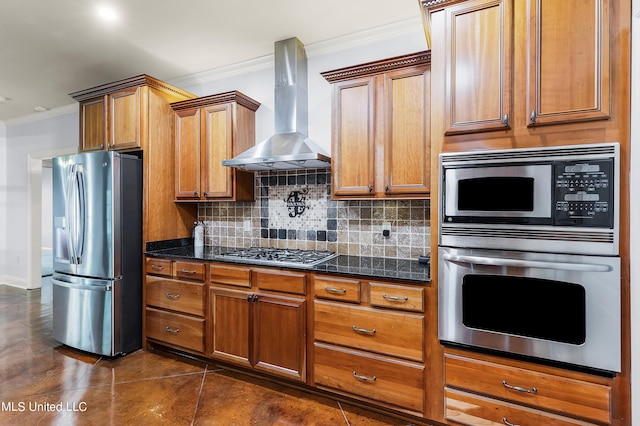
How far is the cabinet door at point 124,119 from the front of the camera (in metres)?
3.03

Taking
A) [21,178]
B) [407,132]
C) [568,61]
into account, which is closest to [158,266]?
[407,132]

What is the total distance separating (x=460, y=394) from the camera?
1.82m

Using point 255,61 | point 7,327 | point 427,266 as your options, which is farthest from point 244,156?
point 7,327

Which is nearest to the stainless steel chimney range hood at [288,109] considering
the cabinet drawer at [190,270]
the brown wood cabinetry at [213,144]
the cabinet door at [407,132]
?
the brown wood cabinetry at [213,144]

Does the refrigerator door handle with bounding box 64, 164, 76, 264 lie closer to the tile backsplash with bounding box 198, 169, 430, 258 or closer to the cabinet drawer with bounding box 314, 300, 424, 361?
the tile backsplash with bounding box 198, 169, 430, 258

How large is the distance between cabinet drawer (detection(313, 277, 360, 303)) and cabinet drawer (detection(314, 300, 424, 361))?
52mm

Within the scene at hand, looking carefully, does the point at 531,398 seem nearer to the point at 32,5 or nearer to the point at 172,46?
the point at 172,46

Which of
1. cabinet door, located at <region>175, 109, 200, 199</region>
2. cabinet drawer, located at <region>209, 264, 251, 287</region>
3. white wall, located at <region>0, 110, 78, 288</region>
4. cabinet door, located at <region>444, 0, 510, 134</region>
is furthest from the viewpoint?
white wall, located at <region>0, 110, 78, 288</region>

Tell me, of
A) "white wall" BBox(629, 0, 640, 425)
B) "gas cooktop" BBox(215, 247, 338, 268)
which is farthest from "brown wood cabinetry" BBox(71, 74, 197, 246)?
"white wall" BBox(629, 0, 640, 425)

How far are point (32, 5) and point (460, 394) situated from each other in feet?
12.6

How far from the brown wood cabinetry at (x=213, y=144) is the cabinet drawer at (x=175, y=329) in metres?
1.09

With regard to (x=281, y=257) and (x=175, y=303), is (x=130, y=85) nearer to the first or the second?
(x=175, y=303)

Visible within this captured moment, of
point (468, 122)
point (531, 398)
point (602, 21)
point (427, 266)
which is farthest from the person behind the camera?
point (427, 266)

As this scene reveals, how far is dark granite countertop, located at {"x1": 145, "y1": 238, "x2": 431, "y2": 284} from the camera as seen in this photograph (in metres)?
2.05
